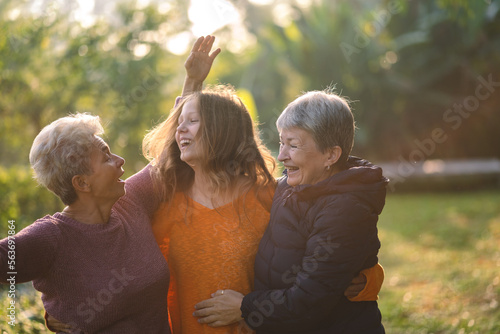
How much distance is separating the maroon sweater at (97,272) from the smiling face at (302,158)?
83 centimetres

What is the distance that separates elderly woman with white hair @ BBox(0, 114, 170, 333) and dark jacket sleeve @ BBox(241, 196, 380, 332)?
63cm

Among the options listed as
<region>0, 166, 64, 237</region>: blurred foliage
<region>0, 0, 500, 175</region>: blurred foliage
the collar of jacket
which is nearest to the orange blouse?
the collar of jacket

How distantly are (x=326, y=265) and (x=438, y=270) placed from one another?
17.7 ft

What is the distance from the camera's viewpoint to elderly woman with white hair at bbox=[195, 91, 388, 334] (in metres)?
2.34

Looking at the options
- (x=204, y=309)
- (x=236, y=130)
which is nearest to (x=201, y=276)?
(x=204, y=309)

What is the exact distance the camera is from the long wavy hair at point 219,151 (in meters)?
2.92

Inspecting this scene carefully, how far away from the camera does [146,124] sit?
10.5 m

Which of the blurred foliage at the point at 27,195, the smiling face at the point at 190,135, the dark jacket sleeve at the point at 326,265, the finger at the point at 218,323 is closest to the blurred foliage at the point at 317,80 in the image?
the blurred foliage at the point at 27,195

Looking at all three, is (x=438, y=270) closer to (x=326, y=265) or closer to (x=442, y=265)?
(x=442, y=265)

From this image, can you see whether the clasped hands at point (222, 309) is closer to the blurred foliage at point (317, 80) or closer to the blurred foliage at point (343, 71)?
the blurred foliage at point (317, 80)

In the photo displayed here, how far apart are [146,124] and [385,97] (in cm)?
809

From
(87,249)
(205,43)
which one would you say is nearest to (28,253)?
(87,249)

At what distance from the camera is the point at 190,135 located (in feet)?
9.48

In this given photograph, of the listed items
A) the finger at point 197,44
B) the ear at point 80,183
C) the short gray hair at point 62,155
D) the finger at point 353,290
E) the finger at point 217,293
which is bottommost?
the finger at point 353,290
